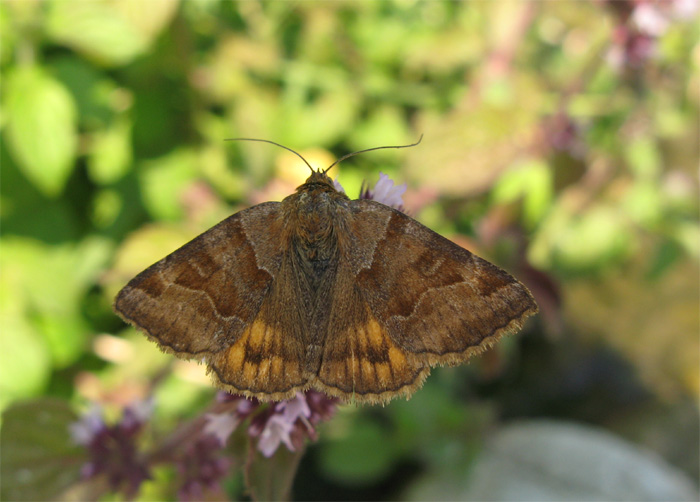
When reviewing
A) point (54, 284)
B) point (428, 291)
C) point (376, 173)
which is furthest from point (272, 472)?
point (376, 173)

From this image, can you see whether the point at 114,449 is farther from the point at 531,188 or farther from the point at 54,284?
the point at 531,188

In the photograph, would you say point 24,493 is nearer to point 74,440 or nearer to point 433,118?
point 74,440

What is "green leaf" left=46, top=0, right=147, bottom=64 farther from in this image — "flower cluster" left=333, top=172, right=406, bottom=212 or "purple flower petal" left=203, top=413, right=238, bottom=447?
"purple flower petal" left=203, top=413, right=238, bottom=447

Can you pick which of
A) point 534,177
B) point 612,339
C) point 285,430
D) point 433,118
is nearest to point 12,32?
point 433,118

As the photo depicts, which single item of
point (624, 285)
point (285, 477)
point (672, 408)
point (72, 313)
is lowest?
point (285, 477)

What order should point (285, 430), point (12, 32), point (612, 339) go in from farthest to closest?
point (612, 339)
point (12, 32)
point (285, 430)

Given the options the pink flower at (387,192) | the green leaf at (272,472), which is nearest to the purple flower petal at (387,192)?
the pink flower at (387,192)

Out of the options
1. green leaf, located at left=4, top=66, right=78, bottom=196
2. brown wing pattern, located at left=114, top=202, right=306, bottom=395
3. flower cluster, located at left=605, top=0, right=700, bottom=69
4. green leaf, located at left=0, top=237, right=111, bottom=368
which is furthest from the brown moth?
flower cluster, located at left=605, top=0, right=700, bottom=69

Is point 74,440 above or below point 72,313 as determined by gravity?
below
